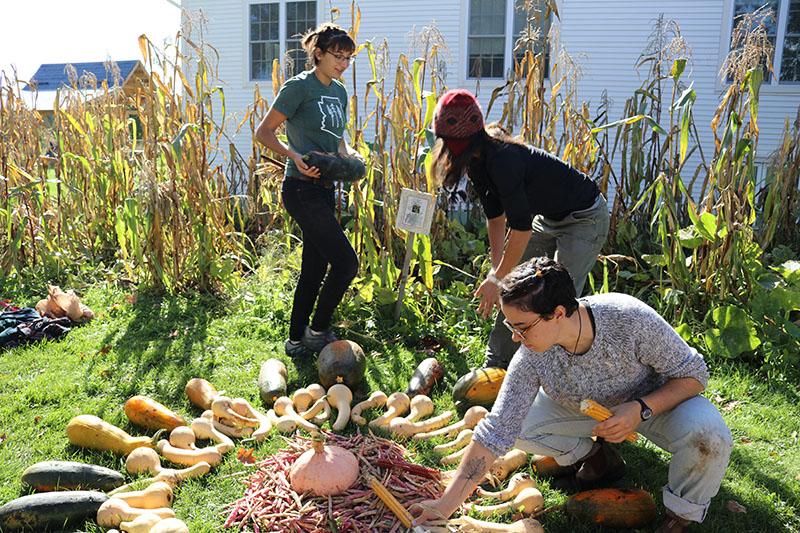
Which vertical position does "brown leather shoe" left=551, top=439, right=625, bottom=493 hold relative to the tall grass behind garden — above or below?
below

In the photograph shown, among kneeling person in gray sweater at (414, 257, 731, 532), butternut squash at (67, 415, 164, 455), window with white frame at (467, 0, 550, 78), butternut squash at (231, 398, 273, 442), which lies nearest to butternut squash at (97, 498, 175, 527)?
butternut squash at (67, 415, 164, 455)

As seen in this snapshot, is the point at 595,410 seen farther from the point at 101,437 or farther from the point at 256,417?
the point at 101,437

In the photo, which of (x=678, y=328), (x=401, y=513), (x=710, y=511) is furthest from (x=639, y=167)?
(x=401, y=513)

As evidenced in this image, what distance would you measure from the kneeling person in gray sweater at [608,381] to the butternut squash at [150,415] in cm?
135

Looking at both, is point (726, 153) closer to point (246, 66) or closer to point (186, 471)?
point (186, 471)

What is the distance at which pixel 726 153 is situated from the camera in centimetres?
399

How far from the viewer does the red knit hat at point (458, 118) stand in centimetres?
278

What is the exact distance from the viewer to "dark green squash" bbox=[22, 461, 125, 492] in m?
2.51

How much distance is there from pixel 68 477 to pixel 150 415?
21.0 inches

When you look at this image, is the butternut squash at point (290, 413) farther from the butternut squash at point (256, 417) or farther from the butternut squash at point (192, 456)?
the butternut squash at point (192, 456)

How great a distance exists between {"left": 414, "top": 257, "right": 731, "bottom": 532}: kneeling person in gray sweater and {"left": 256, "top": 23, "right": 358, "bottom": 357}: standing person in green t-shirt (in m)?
1.63

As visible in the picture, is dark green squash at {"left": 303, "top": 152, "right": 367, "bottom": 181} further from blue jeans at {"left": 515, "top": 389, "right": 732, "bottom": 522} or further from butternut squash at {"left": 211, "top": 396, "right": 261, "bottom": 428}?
blue jeans at {"left": 515, "top": 389, "right": 732, "bottom": 522}

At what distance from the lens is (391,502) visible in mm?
Answer: 2240

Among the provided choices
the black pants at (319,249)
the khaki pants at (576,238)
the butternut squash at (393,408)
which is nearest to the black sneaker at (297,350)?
the black pants at (319,249)
